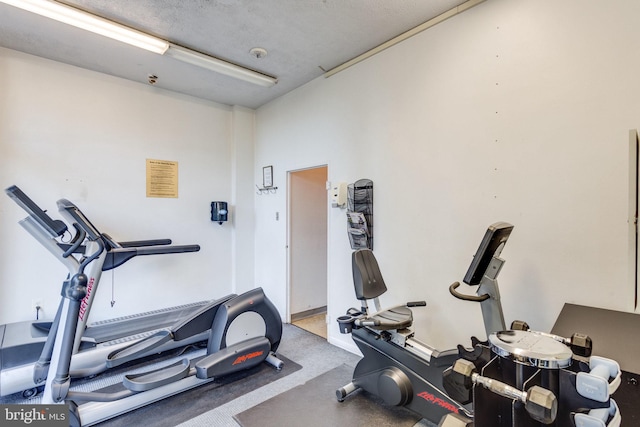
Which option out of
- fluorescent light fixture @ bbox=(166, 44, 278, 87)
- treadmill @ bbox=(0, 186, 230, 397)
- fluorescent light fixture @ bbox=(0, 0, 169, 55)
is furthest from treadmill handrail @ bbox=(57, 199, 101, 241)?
fluorescent light fixture @ bbox=(166, 44, 278, 87)

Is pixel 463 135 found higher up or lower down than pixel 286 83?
lower down

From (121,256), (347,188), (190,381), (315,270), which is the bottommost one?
(190,381)

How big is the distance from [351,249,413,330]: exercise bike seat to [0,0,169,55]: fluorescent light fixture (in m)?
2.66

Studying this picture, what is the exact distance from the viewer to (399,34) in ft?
9.06

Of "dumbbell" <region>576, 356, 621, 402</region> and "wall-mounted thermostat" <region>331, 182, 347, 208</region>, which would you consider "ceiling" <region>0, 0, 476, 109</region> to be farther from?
"dumbbell" <region>576, 356, 621, 402</region>

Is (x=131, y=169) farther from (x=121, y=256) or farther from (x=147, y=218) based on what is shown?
(x=121, y=256)

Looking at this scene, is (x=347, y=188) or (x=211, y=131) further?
(x=211, y=131)

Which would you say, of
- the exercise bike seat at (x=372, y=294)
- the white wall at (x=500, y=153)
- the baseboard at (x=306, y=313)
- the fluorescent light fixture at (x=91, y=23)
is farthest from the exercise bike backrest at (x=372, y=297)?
the fluorescent light fixture at (x=91, y=23)

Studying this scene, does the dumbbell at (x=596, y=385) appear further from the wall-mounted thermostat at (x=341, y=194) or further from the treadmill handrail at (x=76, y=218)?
the treadmill handrail at (x=76, y=218)

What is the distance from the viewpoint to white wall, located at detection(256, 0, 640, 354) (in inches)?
69.8

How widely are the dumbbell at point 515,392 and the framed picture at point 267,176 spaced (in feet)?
11.6

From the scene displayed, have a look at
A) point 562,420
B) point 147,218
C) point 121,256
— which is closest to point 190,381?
point 121,256

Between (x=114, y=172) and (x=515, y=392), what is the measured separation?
4143 mm

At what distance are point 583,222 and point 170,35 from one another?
3.53 m
